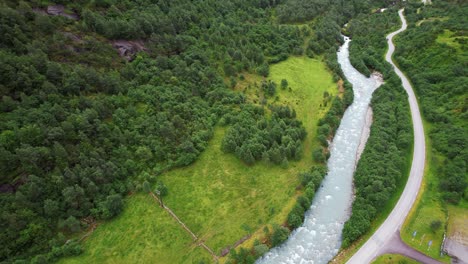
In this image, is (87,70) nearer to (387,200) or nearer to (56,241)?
(56,241)

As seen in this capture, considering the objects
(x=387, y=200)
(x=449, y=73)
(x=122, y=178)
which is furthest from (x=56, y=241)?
(x=449, y=73)

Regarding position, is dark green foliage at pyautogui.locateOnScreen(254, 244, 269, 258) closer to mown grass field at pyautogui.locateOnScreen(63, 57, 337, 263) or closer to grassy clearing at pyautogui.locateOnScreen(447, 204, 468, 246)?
mown grass field at pyautogui.locateOnScreen(63, 57, 337, 263)

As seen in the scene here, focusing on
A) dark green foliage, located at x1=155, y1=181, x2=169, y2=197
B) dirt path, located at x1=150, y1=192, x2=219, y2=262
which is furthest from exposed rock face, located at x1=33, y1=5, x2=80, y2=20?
dirt path, located at x1=150, y1=192, x2=219, y2=262

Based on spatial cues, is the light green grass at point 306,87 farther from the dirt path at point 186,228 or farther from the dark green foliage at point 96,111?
the dirt path at point 186,228

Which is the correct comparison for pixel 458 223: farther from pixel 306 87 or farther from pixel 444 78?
pixel 306 87

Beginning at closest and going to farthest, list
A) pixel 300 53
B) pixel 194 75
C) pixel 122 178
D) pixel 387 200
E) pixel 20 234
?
pixel 20 234
pixel 387 200
pixel 122 178
pixel 194 75
pixel 300 53

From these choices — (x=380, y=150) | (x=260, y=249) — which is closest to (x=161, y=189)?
(x=260, y=249)
